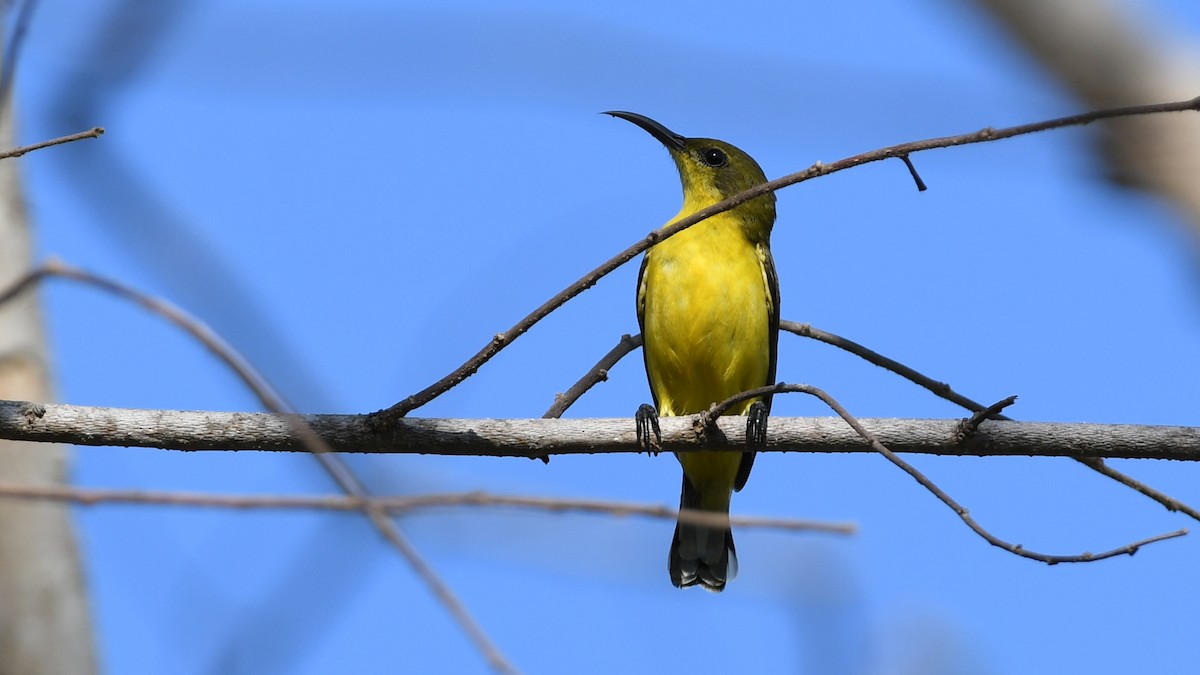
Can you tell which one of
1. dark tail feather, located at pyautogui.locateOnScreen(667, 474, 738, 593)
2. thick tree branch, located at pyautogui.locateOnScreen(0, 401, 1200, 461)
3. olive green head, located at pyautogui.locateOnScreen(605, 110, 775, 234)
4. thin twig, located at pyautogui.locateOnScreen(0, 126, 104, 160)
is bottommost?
dark tail feather, located at pyautogui.locateOnScreen(667, 474, 738, 593)

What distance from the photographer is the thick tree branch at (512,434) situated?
14.1 ft

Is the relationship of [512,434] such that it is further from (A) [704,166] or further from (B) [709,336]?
(A) [704,166]

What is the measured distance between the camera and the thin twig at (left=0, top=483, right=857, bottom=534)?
1881mm

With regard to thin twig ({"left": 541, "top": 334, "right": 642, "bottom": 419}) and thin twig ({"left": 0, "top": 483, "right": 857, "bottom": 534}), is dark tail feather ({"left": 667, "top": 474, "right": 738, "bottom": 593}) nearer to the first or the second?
thin twig ({"left": 541, "top": 334, "right": 642, "bottom": 419})

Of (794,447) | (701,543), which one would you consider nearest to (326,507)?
(794,447)

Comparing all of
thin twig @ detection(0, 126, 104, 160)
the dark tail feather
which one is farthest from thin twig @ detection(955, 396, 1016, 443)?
the dark tail feather

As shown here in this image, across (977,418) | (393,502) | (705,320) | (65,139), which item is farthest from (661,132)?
(393,502)

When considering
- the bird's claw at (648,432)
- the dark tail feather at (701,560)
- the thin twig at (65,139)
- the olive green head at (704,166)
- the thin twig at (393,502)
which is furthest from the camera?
the olive green head at (704,166)

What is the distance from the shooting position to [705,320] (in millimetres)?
7004

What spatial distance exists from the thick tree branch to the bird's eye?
3.80m

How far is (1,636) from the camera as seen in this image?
17.4 feet

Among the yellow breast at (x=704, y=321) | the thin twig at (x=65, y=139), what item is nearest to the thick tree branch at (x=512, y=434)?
the thin twig at (x=65, y=139)

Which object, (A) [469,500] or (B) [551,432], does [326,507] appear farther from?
(B) [551,432]

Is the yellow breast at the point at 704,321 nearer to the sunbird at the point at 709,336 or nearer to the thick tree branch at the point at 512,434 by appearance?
the sunbird at the point at 709,336
